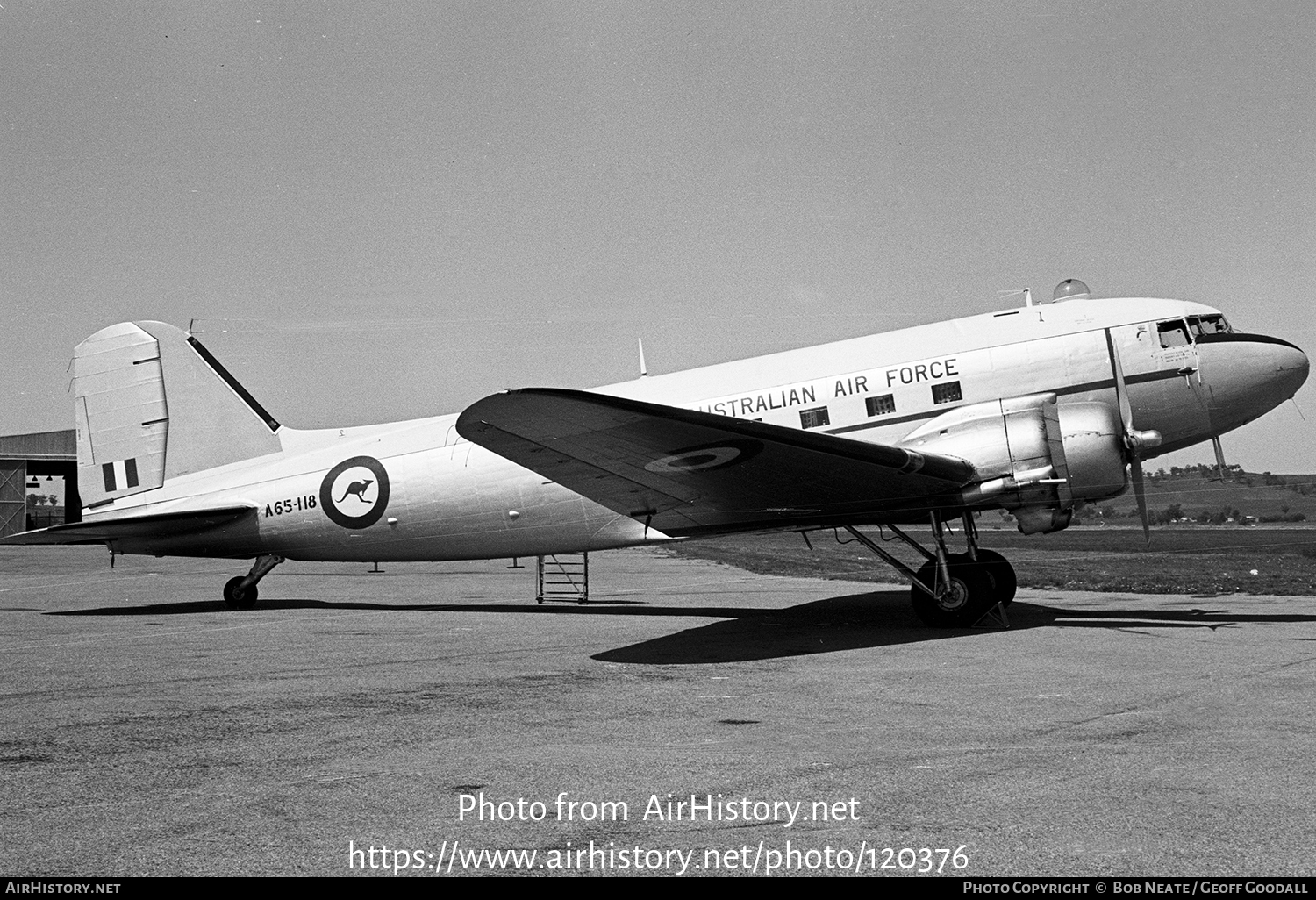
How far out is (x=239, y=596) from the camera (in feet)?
59.5

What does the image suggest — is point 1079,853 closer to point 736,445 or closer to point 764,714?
point 764,714

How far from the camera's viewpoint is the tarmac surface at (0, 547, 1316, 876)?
4.52m

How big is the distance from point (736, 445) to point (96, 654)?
761cm

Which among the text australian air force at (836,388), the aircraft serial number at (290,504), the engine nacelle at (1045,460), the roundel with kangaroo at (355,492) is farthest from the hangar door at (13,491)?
the engine nacelle at (1045,460)

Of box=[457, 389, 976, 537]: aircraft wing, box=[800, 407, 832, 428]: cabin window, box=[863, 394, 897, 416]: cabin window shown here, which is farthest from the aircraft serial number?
box=[863, 394, 897, 416]: cabin window

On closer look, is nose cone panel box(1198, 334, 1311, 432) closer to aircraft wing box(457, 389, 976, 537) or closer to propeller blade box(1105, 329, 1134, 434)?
propeller blade box(1105, 329, 1134, 434)

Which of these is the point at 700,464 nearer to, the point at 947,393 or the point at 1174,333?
the point at 947,393

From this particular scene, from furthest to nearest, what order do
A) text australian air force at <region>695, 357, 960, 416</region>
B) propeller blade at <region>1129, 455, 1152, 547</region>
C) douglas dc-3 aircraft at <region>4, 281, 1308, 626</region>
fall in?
1. text australian air force at <region>695, 357, 960, 416</region>
2. propeller blade at <region>1129, 455, 1152, 547</region>
3. douglas dc-3 aircraft at <region>4, 281, 1308, 626</region>

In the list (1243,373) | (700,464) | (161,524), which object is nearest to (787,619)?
(700,464)

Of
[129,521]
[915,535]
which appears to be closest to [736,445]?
[915,535]

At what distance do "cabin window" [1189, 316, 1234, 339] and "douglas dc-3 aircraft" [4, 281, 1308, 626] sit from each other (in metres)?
0.03

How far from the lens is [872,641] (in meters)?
12.5

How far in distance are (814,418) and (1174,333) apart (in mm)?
4970

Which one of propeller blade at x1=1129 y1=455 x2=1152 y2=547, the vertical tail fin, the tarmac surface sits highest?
the vertical tail fin
